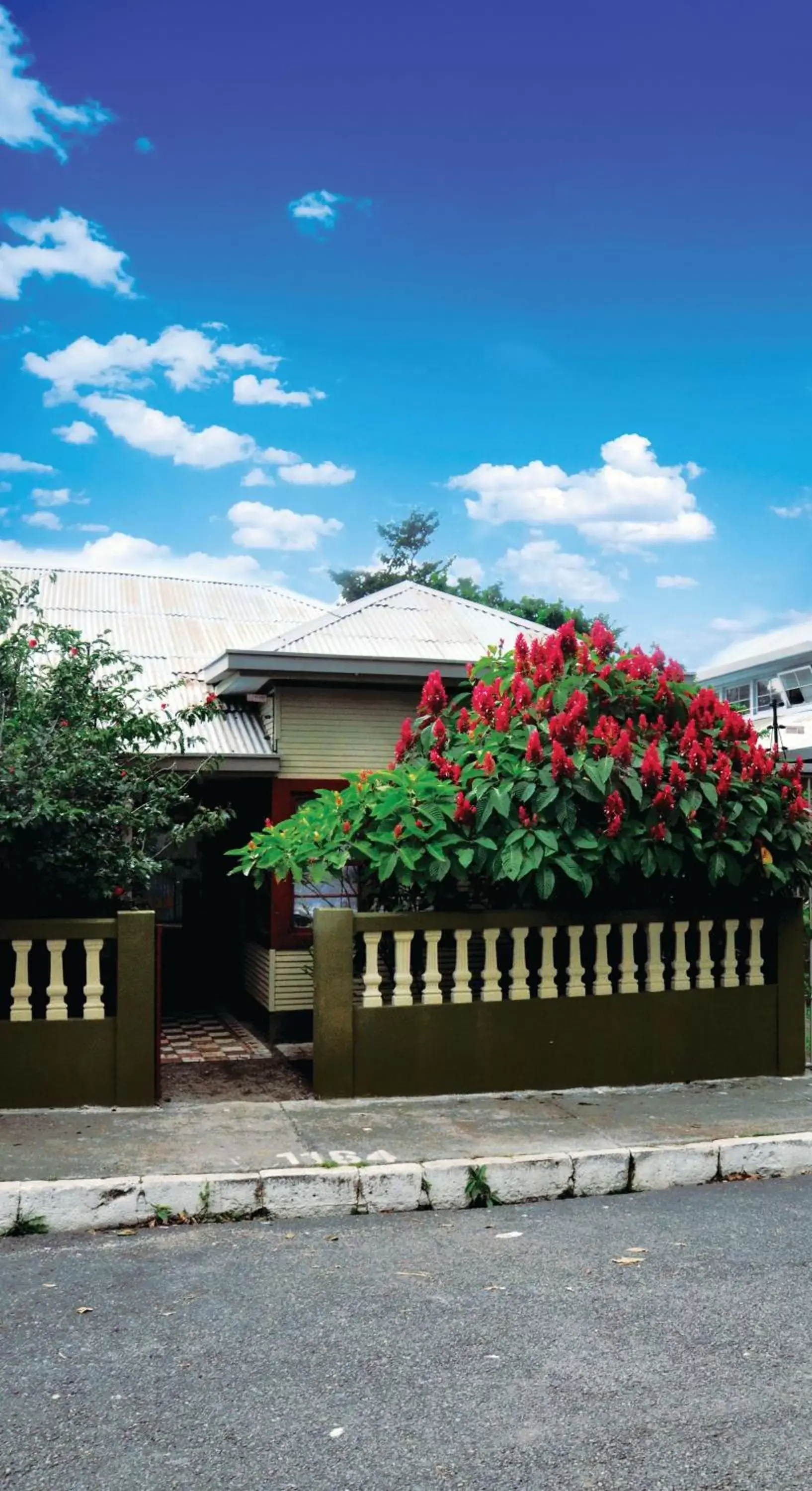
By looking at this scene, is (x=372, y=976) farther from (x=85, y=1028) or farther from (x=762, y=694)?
(x=762, y=694)

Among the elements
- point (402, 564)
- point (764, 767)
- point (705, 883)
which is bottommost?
point (705, 883)

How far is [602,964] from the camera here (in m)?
8.19

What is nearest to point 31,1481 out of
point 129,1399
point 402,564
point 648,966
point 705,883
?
point 129,1399

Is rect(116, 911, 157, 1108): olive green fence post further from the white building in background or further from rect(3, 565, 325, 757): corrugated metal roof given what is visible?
the white building in background

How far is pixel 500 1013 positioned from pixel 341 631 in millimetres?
4841

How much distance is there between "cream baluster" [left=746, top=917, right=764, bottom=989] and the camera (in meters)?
8.58

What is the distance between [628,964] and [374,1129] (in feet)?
7.30

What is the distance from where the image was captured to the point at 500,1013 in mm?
7949

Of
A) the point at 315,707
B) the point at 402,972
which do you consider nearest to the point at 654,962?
the point at 402,972

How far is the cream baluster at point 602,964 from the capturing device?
26.8ft

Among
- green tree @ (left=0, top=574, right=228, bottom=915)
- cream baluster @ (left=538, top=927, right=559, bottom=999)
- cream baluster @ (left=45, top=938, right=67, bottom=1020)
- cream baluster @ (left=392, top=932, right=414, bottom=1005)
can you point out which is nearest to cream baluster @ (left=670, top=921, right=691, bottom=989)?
cream baluster @ (left=538, top=927, right=559, bottom=999)

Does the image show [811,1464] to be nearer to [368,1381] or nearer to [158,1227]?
[368,1381]

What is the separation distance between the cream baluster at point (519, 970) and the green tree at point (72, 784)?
213 cm

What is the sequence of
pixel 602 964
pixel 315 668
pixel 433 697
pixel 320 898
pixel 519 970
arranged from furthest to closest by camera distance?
pixel 320 898 → pixel 315 668 → pixel 433 697 → pixel 602 964 → pixel 519 970
